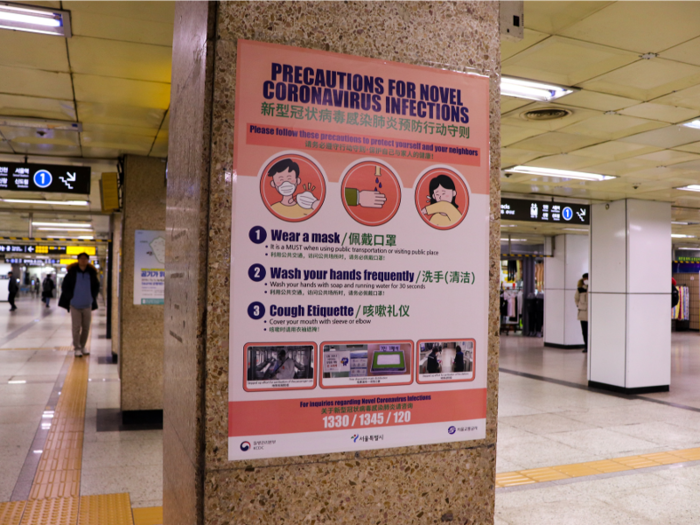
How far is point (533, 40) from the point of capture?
142 inches

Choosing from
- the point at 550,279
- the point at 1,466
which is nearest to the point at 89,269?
the point at 1,466

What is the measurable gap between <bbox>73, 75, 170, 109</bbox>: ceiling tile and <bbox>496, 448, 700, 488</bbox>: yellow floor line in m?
4.16

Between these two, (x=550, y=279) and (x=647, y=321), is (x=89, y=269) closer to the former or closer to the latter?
(x=647, y=321)

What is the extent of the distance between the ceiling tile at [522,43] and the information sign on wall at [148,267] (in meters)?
4.17

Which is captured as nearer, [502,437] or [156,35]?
[156,35]

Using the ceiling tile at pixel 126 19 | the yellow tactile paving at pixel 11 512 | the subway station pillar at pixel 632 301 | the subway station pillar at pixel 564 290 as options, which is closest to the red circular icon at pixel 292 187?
the ceiling tile at pixel 126 19

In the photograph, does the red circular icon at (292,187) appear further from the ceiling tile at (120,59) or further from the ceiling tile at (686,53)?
the ceiling tile at (686,53)

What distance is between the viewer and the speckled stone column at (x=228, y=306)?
1.41 metres

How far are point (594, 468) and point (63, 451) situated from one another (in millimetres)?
4739

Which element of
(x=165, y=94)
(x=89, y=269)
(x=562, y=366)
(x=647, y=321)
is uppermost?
(x=165, y=94)

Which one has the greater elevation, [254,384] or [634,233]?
[634,233]

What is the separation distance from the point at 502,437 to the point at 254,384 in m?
5.20

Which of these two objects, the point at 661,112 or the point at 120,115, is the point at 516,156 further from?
the point at 120,115

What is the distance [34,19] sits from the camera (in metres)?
3.31
